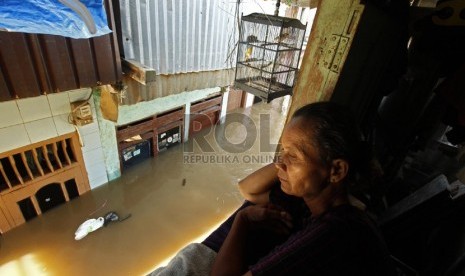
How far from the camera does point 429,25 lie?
1383 millimetres

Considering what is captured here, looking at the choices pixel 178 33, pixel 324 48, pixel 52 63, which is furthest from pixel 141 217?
pixel 324 48

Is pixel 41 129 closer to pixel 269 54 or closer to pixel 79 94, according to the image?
pixel 79 94

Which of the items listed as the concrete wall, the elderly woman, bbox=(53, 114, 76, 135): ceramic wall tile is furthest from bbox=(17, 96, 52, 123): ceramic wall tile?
the elderly woman

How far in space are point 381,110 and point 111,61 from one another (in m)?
3.43

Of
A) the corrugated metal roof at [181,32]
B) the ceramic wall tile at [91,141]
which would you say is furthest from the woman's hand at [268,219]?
the ceramic wall tile at [91,141]

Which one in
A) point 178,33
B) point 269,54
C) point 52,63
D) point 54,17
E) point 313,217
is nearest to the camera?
point 313,217

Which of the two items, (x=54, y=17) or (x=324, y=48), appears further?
(x=54, y=17)

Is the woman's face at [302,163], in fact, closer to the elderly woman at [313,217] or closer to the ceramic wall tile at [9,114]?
the elderly woman at [313,217]

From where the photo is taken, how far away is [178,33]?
4113 millimetres

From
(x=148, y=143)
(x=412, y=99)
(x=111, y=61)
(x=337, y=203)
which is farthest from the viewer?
(x=148, y=143)

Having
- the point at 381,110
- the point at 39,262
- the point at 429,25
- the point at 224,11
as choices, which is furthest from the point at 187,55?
the point at 39,262

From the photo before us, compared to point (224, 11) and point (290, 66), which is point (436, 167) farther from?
point (224, 11)

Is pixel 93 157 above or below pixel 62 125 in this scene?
below

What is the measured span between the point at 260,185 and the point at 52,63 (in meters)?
3.07
